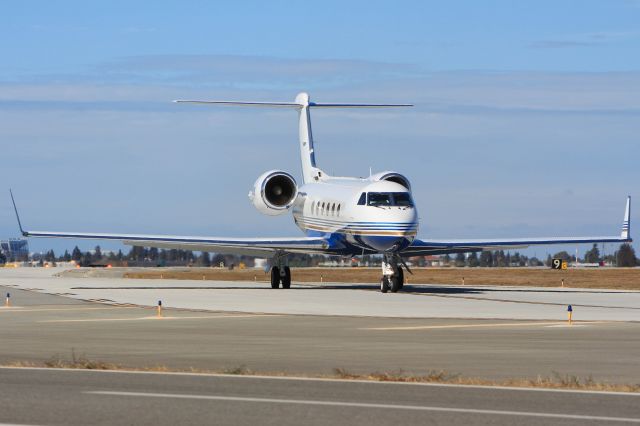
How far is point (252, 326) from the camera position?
2819cm

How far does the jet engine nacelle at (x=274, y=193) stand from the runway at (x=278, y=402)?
4163 centimetres

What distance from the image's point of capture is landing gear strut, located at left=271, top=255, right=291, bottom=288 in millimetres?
53906

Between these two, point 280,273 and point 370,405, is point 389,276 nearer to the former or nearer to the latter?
point 280,273

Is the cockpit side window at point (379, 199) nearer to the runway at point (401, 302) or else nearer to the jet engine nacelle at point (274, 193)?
the runway at point (401, 302)

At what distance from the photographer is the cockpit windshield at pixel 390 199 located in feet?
158

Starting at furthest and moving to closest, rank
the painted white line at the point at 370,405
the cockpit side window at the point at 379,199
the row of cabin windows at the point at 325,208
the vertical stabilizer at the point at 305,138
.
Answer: the vertical stabilizer at the point at 305,138 → the row of cabin windows at the point at 325,208 → the cockpit side window at the point at 379,199 → the painted white line at the point at 370,405

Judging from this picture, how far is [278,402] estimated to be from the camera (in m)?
13.7

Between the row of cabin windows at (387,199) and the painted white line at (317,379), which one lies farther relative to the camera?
the row of cabin windows at (387,199)

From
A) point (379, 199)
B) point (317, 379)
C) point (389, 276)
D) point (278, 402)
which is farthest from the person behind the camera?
point (379, 199)

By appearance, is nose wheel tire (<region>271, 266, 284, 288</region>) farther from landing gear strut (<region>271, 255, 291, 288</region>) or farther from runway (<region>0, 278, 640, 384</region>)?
runway (<region>0, 278, 640, 384</region>)

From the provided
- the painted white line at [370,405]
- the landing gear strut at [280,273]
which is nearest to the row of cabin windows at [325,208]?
the landing gear strut at [280,273]

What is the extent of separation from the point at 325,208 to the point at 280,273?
3382mm

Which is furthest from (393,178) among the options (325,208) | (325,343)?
(325,343)

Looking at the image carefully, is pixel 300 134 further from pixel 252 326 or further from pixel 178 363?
pixel 178 363
